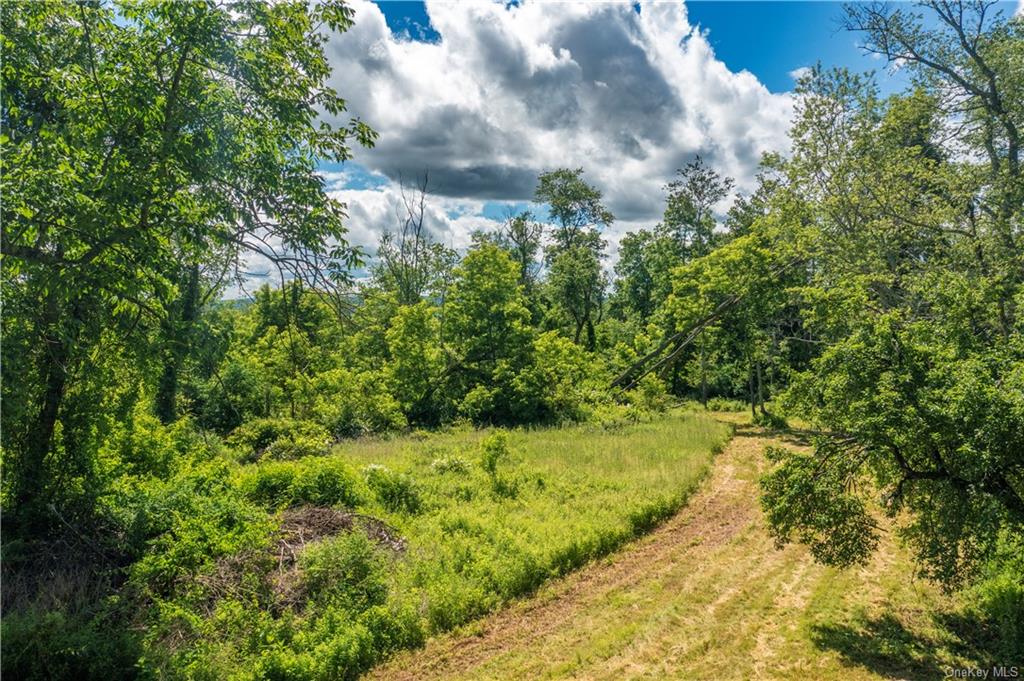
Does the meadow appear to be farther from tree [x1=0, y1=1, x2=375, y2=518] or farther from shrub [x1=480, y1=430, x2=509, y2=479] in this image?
tree [x1=0, y1=1, x2=375, y2=518]

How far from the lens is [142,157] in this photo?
6188mm

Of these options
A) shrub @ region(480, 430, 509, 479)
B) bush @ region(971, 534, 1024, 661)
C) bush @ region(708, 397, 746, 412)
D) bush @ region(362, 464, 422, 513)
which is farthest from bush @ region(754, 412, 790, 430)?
bush @ region(362, 464, 422, 513)

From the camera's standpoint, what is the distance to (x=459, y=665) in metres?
8.16

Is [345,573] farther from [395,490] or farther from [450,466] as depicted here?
[450,466]

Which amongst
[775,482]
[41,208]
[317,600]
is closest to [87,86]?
[41,208]

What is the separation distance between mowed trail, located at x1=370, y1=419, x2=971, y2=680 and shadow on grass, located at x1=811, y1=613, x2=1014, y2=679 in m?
0.03

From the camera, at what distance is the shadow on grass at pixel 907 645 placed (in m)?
7.68

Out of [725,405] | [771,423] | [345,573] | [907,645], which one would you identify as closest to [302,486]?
[345,573]

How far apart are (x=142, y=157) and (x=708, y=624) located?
1059 centimetres

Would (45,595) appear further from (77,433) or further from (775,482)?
(775,482)

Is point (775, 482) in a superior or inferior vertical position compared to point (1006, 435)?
inferior

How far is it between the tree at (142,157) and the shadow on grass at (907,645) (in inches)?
369

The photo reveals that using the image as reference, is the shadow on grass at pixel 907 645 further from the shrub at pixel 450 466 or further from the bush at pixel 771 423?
the bush at pixel 771 423

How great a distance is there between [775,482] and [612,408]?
1857cm
